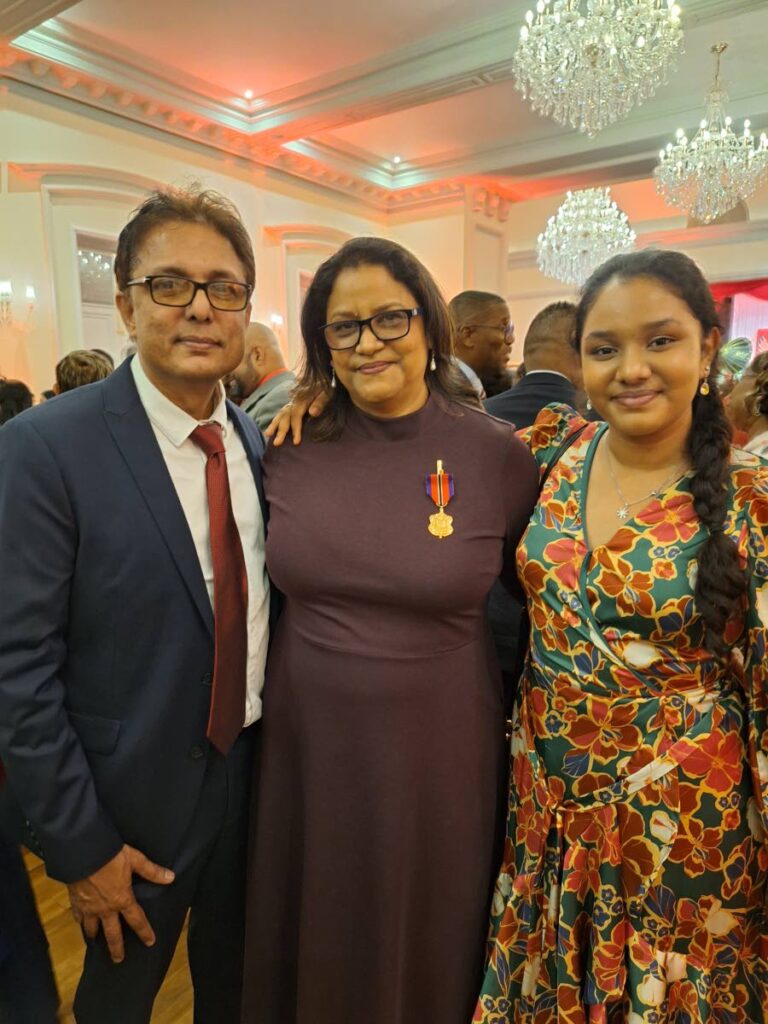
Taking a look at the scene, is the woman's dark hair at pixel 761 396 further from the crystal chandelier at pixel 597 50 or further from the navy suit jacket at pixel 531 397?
the crystal chandelier at pixel 597 50

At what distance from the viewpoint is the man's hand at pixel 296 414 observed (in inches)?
60.5

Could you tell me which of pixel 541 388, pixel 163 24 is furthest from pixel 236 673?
pixel 163 24

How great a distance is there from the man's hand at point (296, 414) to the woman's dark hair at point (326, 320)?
16mm

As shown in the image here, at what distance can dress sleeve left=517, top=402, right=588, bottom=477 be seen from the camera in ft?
5.13

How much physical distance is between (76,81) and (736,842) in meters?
6.24

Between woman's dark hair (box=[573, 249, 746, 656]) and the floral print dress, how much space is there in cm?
3

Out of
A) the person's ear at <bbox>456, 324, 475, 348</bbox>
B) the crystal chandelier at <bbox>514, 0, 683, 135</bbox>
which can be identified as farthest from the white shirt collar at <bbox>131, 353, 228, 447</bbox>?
the crystal chandelier at <bbox>514, 0, 683, 135</bbox>

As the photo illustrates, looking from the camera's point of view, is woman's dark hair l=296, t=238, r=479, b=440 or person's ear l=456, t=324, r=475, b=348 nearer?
woman's dark hair l=296, t=238, r=479, b=440

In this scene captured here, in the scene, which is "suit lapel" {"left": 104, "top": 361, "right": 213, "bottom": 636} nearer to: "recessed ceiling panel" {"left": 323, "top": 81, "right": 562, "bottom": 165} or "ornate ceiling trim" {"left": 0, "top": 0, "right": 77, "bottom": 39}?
"ornate ceiling trim" {"left": 0, "top": 0, "right": 77, "bottom": 39}

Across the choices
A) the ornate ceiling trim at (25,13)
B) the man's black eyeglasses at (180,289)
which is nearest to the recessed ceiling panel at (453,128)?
the ornate ceiling trim at (25,13)

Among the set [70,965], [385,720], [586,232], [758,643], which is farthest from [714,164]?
[70,965]

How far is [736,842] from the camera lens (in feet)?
4.10

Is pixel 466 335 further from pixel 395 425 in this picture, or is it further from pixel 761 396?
pixel 395 425

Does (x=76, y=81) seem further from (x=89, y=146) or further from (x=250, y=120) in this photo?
(x=250, y=120)
